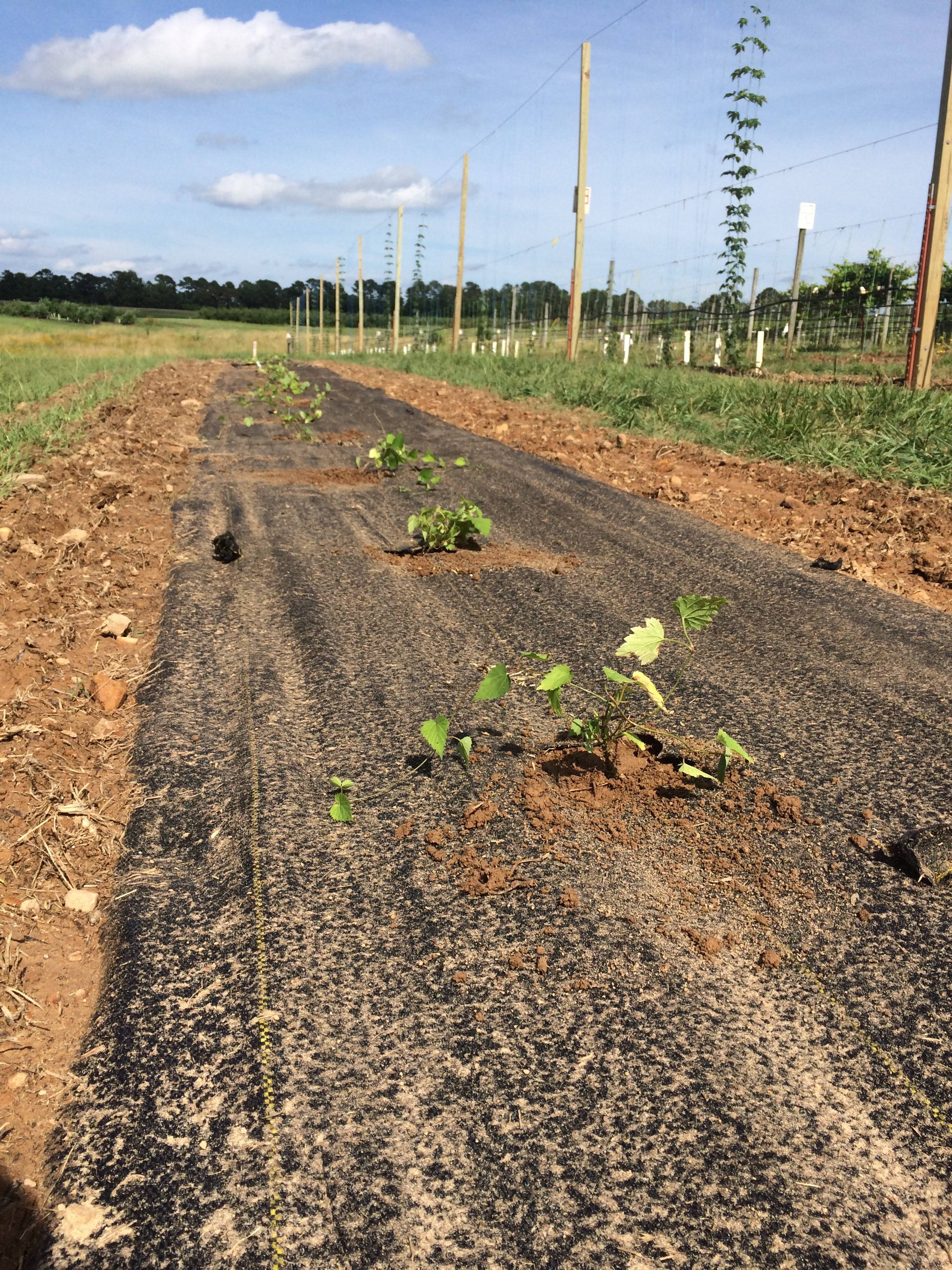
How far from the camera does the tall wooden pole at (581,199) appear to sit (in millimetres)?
15398

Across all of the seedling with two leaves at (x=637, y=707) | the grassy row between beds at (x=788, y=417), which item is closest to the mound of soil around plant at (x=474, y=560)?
the seedling with two leaves at (x=637, y=707)

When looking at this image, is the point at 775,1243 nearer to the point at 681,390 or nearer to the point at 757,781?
the point at 757,781

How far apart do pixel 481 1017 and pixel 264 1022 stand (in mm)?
439

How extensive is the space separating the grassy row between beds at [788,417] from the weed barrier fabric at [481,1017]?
3.81 m

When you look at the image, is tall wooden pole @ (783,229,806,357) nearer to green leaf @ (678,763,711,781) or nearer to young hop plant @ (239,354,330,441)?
young hop plant @ (239,354,330,441)

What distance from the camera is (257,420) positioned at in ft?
32.3

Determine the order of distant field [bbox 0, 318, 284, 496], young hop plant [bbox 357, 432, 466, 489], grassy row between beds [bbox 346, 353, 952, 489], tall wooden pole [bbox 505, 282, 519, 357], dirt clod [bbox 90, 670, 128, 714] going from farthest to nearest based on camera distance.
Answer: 1. tall wooden pole [bbox 505, 282, 519, 357]
2. distant field [bbox 0, 318, 284, 496]
3. grassy row between beds [bbox 346, 353, 952, 489]
4. young hop plant [bbox 357, 432, 466, 489]
5. dirt clod [bbox 90, 670, 128, 714]

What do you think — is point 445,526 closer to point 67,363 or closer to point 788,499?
point 788,499

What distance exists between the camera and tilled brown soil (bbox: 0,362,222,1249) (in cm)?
165

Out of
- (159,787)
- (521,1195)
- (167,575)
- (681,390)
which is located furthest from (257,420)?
(521,1195)

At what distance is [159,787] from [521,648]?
1.52 meters

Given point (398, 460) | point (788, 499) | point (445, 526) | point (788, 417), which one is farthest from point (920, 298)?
point (445, 526)

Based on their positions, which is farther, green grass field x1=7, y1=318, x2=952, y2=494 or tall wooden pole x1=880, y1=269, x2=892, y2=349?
tall wooden pole x1=880, y1=269, x2=892, y2=349

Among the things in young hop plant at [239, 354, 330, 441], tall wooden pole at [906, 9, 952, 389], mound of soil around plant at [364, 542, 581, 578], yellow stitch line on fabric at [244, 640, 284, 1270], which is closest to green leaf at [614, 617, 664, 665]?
yellow stitch line on fabric at [244, 640, 284, 1270]
